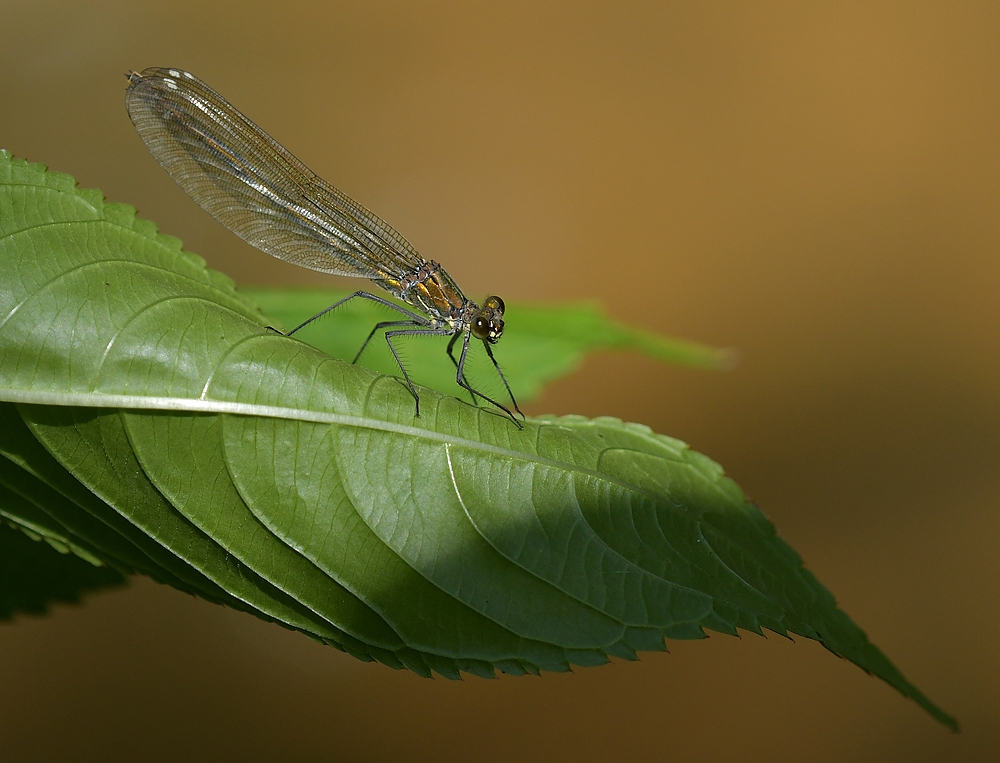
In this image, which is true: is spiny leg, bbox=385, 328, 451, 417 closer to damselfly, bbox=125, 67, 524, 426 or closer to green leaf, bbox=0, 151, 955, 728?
damselfly, bbox=125, 67, 524, 426

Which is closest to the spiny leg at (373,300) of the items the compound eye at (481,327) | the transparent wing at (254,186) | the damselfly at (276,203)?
the damselfly at (276,203)

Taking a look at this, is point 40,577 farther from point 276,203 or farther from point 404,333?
point 276,203

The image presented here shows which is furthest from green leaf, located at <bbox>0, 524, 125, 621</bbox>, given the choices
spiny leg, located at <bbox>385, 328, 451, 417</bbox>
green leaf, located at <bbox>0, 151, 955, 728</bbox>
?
spiny leg, located at <bbox>385, 328, 451, 417</bbox>

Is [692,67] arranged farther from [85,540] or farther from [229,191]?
[85,540]

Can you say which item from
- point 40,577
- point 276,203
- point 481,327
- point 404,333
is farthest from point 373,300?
point 40,577

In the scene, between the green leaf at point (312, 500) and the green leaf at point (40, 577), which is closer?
the green leaf at point (312, 500)

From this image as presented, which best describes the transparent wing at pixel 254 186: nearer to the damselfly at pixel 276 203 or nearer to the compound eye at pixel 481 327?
the damselfly at pixel 276 203

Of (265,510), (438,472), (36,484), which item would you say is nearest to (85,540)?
(36,484)

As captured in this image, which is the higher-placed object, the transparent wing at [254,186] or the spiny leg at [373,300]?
the transparent wing at [254,186]
